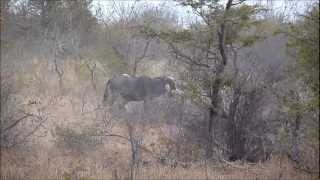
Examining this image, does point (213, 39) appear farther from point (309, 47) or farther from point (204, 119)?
point (309, 47)

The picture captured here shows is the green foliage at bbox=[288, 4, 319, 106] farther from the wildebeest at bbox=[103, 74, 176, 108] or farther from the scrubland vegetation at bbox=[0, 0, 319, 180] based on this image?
the wildebeest at bbox=[103, 74, 176, 108]

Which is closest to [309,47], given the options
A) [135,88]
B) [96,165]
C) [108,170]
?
[108,170]

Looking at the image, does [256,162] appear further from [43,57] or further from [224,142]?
[43,57]

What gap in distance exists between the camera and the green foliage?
27.7 feet

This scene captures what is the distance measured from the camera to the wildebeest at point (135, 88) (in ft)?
49.4

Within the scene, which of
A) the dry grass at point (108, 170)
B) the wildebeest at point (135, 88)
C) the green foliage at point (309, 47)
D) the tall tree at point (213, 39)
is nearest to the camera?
the green foliage at point (309, 47)

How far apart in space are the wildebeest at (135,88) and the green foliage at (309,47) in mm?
6380

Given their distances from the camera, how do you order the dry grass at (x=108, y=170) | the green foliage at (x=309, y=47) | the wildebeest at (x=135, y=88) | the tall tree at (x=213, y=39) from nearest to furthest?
the green foliage at (x=309, y=47)
the dry grass at (x=108, y=170)
the tall tree at (x=213, y=39)
the wildebeest at (x=135, y=88)

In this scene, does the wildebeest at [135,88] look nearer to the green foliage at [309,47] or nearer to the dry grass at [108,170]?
the dry grass at [108,170]

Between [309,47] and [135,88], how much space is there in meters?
7.46

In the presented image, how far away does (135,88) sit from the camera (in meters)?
15.3

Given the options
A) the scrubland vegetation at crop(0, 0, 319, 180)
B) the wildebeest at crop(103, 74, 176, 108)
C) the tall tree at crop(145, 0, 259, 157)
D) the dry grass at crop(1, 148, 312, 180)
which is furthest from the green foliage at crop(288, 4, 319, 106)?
the wildebeest at crop(103, 74, 176, 108)

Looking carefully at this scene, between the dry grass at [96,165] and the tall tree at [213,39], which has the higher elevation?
the tall tree at [213,39]

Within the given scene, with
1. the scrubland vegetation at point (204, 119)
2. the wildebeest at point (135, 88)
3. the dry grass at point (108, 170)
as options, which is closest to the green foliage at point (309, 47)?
the scrubland vegetation at point (204, 119)
